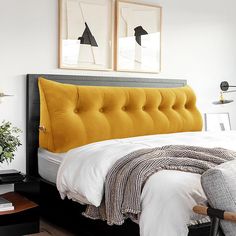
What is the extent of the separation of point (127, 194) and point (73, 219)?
81cm

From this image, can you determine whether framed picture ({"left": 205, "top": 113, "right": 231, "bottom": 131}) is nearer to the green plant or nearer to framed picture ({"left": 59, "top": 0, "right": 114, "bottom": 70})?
framed picture ({"left": 59, "top": 0, "right": 114, "bottom": 70})

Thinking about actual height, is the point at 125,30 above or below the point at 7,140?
above

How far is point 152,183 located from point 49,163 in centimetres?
116

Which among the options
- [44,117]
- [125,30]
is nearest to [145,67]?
[125,30]

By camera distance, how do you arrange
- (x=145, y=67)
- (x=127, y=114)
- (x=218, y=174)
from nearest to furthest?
(x=218, y=174)
(x=127, y=114)
(x=145, y=67)

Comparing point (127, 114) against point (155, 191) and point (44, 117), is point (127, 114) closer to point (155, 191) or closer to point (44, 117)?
point (44, 117)

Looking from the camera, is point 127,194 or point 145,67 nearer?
point 127,194

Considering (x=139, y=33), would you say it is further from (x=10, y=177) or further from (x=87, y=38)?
(x=10, y=177)

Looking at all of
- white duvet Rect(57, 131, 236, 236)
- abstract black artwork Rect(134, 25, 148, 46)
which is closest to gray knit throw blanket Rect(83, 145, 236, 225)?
white duvet Rect(57, 131, 236, 236)

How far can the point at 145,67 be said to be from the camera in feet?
12.5

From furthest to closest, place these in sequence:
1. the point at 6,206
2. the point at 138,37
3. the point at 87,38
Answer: the point at 138,37, the point at 87,38, the point at 6,206

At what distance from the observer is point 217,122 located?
4.30m

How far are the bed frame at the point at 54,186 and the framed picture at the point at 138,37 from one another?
0.13 metres

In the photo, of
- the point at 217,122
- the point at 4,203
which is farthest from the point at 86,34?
the point at 217,122
